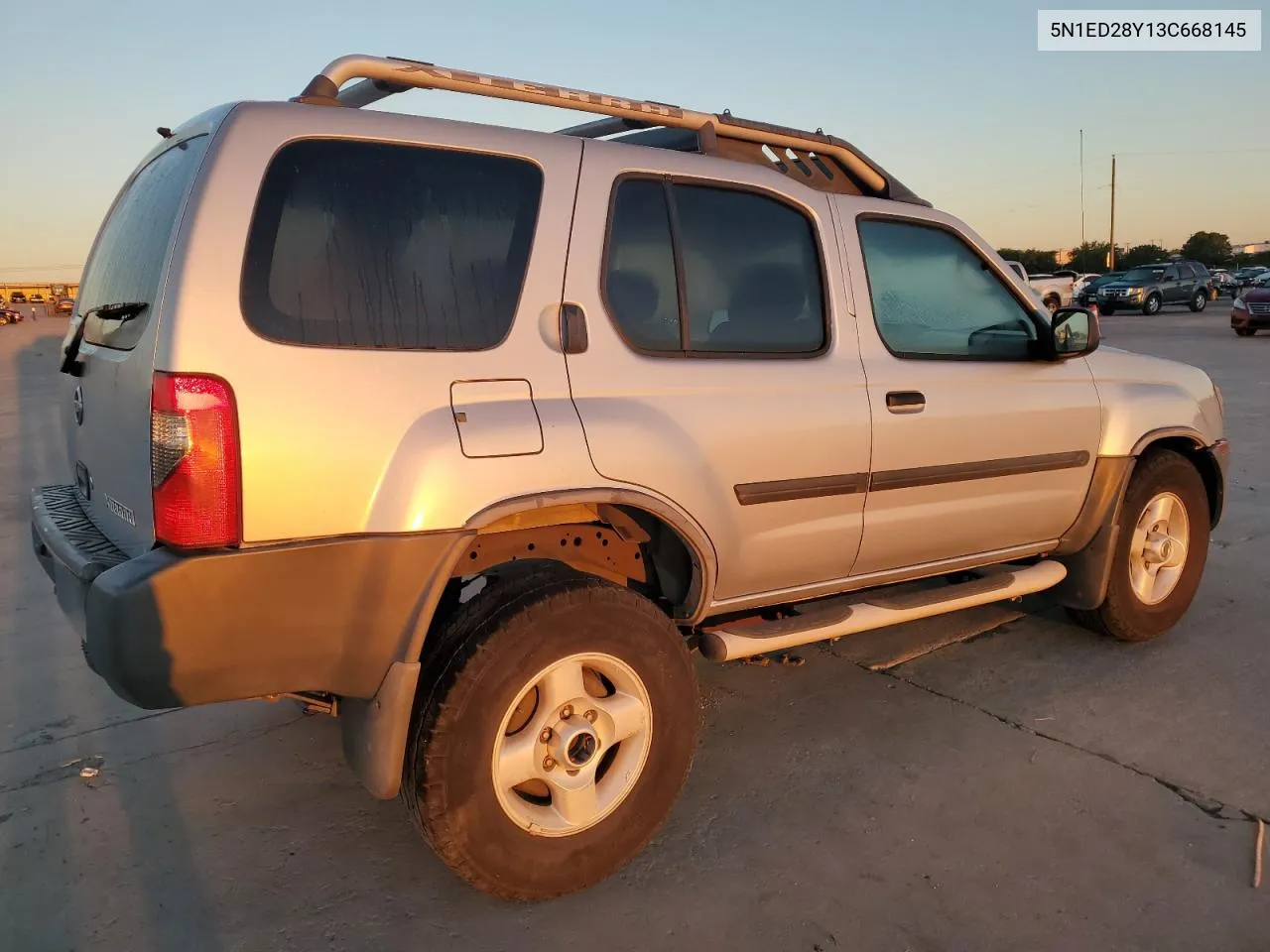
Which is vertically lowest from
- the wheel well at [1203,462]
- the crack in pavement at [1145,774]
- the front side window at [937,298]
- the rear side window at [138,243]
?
the crack in pavement at [1145,774]

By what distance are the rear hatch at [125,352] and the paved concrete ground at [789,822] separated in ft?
3.27

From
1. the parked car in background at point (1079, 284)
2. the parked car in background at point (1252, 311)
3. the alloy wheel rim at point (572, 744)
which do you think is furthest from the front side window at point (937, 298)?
the parked car in background at point (1079, 284)

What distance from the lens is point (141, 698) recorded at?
2211 mm

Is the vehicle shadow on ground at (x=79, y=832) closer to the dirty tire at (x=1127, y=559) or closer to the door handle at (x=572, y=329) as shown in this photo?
the door handle at (x=572, y=329)

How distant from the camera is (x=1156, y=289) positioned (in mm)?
31734

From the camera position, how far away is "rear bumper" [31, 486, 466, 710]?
2.13 meters

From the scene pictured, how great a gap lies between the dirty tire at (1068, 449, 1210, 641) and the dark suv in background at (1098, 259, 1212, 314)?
3049 cm

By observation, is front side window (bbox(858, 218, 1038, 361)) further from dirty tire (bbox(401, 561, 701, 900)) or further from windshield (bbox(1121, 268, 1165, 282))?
windshield (bbox(1121, 268, 1165, 282))

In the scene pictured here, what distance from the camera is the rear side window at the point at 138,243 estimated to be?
7.74 feet

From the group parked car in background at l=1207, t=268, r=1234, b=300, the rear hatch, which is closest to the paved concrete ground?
the rear hatch

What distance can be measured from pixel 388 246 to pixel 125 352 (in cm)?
72

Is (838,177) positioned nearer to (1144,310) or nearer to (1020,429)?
(1020,429)

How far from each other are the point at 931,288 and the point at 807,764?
1.84 m

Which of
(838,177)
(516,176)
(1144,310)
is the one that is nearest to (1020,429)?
(838,177)
